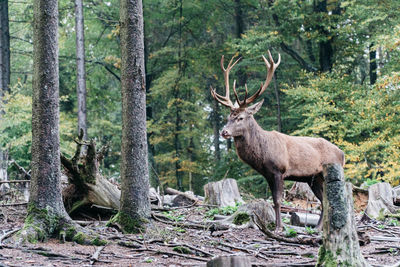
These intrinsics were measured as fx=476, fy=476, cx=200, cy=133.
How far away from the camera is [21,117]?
1828cm

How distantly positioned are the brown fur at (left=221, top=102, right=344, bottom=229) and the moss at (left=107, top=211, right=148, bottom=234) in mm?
2089

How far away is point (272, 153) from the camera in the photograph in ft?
27.3

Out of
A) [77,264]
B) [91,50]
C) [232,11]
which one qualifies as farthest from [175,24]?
[77,264]

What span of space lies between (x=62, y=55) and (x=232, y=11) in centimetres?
840

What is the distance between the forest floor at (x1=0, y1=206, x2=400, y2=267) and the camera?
5383mm

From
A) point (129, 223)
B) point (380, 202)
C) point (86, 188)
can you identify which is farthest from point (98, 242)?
point (380, 202)

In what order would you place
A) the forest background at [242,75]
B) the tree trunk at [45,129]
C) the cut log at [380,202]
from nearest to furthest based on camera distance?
the tree trunk at [45,129] < the cut log at [380,202] < the forest background at [242,75]

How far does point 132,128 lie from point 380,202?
5893 mm

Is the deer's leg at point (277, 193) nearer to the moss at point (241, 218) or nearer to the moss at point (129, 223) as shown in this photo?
the moss at point (241, 218)

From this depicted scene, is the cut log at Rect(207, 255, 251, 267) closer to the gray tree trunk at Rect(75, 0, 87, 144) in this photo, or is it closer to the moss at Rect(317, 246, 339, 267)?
the moss at Rect(317, 246, 339, 267)

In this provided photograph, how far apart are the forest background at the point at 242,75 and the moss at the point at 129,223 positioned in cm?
939

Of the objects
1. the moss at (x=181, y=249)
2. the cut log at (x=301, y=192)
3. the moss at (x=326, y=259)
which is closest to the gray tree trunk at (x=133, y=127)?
the moss at (x=181, y=249)

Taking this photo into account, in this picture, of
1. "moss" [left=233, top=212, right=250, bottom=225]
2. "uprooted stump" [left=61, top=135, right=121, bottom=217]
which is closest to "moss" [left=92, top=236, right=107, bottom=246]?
"uprooted stump" [left=61, top=135, right=121, bottom=217]

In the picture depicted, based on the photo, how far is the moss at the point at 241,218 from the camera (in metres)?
8.37
